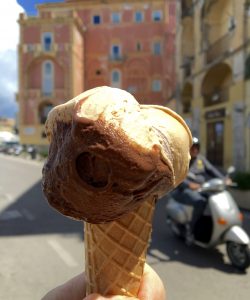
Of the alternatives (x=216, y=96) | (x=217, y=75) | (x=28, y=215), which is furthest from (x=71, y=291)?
(x=217, y=75)

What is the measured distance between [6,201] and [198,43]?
13.6m

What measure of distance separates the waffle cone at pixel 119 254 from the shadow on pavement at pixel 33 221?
17.1 feet

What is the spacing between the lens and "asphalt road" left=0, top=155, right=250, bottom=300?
4.16 meters

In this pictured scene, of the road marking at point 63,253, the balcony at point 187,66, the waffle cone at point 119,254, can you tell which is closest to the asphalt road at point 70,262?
the road marking at point 63,253

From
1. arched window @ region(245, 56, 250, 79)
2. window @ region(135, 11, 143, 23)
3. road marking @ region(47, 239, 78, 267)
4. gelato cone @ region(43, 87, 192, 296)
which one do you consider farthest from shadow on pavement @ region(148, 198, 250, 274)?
window @ region(135, 11, 143, 23)

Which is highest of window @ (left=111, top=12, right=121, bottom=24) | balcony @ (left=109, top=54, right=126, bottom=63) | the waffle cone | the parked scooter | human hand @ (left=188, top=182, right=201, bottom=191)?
window @ (left=111, top=12, right=121, bottom=24)

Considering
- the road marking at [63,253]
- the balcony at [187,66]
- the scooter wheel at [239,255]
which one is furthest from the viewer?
the balcony at [187,66]

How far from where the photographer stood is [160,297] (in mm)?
1375

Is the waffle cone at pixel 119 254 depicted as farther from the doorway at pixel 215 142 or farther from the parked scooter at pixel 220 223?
the doorway at pixel 215 142

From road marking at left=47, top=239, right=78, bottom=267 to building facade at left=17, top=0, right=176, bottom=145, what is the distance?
3356 centimetres

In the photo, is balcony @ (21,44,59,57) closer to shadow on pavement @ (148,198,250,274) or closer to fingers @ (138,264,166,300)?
shadow on pavement @ (148,198,250,274)

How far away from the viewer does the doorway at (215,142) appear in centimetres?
1822

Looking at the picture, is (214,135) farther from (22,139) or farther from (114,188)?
(22,139)

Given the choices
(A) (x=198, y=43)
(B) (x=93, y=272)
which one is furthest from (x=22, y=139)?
(B) (x=93, y=272)
